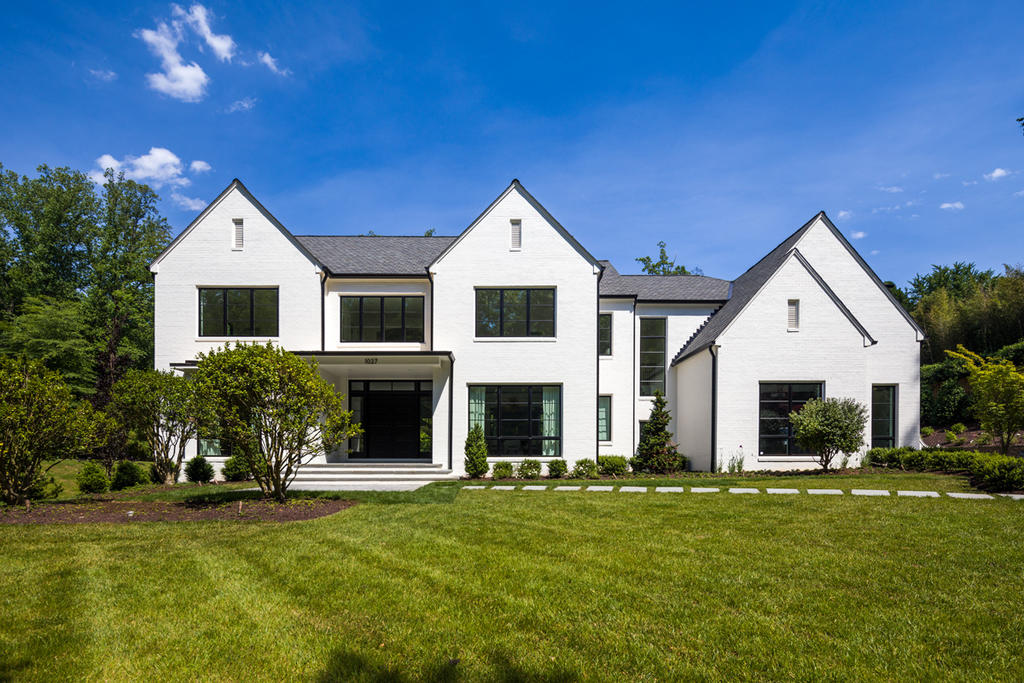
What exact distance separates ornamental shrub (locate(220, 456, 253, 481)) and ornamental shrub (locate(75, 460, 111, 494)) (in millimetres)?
2931

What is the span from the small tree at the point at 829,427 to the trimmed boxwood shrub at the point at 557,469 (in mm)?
6922

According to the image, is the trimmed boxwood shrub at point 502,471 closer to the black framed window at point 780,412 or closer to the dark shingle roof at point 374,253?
the dark shingle roof at point 374,253

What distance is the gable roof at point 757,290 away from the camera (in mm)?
16016

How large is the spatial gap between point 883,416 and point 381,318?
17172mm

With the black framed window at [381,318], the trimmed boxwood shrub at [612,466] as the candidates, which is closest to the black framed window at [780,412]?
the trimmed boxwood shrub at [612,466]

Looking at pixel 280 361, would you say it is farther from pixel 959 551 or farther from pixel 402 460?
pixel 959 551

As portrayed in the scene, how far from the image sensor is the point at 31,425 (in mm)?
9859

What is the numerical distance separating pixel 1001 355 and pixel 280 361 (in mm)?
30734

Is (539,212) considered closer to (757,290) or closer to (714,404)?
(757,290)

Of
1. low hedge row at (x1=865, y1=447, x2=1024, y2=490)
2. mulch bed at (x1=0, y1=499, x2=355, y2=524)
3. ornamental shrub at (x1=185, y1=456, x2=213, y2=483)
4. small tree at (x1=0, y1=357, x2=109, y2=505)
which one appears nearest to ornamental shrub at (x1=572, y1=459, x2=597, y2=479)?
mulch bed at (x1=0, y1=499, x2=355, y2=524)

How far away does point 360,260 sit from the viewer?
1852cm

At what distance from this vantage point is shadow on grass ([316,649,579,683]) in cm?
362

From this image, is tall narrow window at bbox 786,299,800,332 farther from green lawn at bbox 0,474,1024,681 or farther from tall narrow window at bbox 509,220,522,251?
tall narrow window at bbox 509,220,522,251

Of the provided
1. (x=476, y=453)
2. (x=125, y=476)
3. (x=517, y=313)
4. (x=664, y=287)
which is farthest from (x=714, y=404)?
(x=125, y=476)
